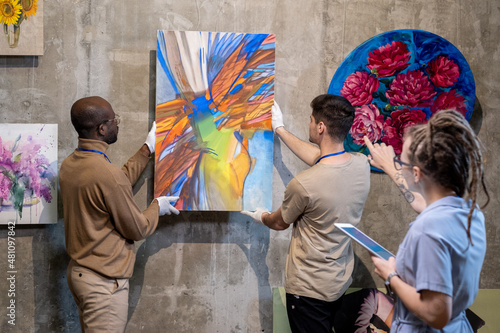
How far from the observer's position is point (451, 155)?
1.38 metres

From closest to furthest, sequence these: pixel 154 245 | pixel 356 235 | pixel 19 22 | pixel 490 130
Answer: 1. pixel 356 235
2. pixel 19 22
3. pixel 154 245
4. pixel 490 130

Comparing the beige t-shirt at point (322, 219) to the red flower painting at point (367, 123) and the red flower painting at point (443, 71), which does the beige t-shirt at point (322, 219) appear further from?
the red flower painting at point (443, 71)

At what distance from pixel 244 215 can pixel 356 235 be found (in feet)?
4.02

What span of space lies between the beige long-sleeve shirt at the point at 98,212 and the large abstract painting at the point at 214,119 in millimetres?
447

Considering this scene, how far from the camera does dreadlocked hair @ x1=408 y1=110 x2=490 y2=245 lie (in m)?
1.38

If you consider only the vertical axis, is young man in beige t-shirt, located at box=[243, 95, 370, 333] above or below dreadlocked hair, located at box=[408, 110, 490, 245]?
below

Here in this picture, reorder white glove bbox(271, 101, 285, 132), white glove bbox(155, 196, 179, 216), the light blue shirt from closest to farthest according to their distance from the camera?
the light blue shirt, white glove bbox(155, 196, 179, 216), white glove bbox(271, 101, 285, 132)

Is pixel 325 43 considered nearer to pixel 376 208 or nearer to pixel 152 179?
pixel 376 208

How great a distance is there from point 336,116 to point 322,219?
1.71ft

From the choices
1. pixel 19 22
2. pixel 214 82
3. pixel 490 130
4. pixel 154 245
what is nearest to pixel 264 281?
pixel 154 245

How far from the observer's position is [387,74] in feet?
9.61

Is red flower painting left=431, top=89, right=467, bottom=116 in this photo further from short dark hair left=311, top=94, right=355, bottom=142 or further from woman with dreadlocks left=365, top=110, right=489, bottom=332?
woman with dreadlocks left=365, top=110, right=489, bottom=332

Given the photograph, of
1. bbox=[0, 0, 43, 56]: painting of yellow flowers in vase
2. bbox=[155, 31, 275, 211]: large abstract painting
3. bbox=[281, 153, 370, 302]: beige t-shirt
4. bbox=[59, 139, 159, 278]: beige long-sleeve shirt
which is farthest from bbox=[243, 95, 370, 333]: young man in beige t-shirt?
bbox=[0, 0, 43, 56]: painting of yellow flowers in vase

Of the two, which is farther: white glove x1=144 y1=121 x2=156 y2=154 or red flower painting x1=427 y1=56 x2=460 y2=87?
red flower painting x1=427 y1=56 x2=460 y2=87
